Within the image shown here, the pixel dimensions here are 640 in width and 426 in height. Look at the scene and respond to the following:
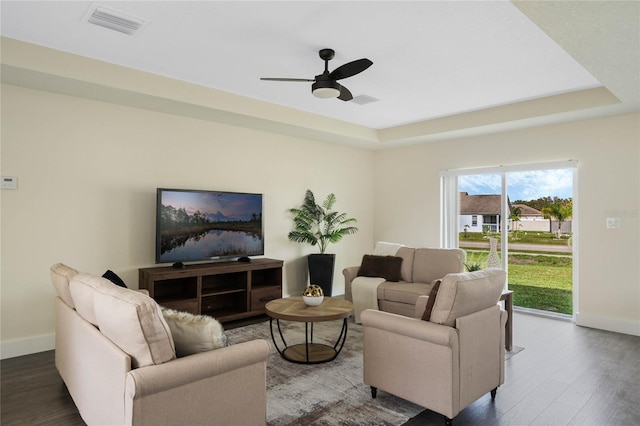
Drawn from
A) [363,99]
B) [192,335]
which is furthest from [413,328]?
[363,99]

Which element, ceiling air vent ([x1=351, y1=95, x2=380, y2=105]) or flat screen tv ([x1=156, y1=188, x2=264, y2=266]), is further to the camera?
ceiling air vent ([x1=351, y1=95, x2=380, y2=105])

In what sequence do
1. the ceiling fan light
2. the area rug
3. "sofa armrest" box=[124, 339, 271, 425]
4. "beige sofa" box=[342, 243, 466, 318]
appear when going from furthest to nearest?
"beige sofa" box=[342, 243, 466, 318]
the ceiling fan light
the area rug
"sofa armrest" box=[124, 339, 271, 425]

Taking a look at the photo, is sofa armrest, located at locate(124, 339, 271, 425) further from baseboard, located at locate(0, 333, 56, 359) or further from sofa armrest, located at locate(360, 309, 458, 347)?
baseboard, located at locate(0, 333, 56, 359)

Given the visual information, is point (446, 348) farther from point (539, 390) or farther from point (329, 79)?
point (329, 79)

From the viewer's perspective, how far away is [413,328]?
8.61 feet

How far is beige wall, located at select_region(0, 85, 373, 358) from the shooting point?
389 cm

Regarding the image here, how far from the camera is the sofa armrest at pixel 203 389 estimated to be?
1.76 m

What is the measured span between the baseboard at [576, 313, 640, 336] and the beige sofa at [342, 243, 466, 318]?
1.74 meters

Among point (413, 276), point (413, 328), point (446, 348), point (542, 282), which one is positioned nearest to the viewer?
point (446, 348)

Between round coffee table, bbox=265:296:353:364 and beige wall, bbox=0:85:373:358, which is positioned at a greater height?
beige wall, bbox=0:85:373:358

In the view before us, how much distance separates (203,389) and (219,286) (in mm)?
3341

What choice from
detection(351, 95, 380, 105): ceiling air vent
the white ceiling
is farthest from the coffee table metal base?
detection(351, 95, 380, 105): ceiling air vent

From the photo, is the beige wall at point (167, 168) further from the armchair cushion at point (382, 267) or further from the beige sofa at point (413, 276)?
the beige sofa at point (413, 276)

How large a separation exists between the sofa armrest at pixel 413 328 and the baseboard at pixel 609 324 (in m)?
3.63
